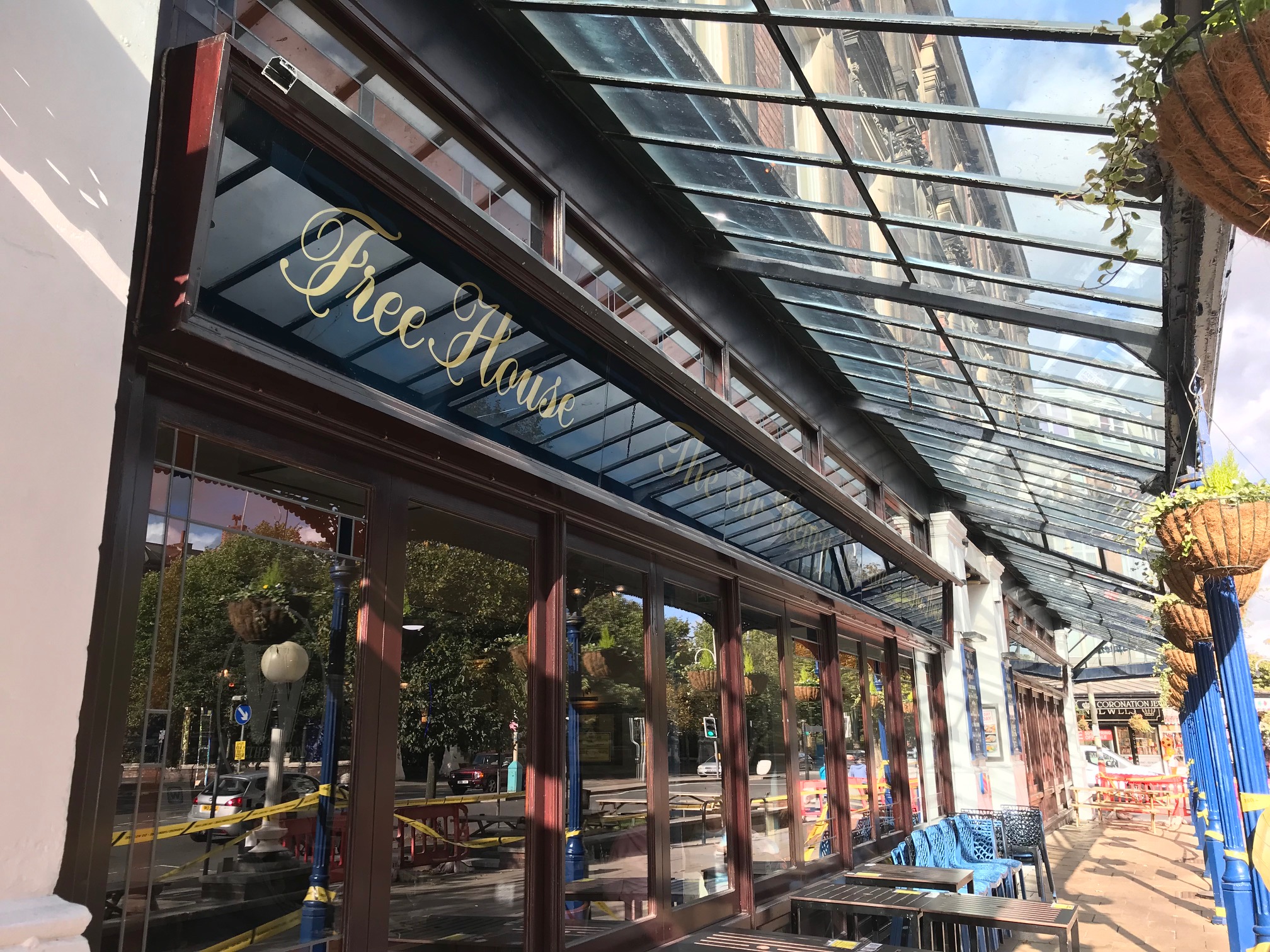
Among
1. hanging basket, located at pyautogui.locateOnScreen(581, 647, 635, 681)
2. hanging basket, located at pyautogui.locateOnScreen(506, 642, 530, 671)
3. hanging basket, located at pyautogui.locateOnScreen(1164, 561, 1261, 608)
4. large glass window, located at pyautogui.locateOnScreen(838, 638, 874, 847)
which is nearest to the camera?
hanging basket, located at pyautogui.locateOnScreen(506, 642, 530, 671)

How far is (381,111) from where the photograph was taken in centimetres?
362

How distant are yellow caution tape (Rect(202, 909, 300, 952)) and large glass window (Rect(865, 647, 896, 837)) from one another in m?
7.19

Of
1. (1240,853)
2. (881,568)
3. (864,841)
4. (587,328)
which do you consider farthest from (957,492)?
(587,328)

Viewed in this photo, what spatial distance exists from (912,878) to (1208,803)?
19.1 feet

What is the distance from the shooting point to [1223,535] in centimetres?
457

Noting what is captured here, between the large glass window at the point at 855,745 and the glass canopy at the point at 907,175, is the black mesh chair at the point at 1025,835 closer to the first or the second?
the large glass window at the point at 855,745

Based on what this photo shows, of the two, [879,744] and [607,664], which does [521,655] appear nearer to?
[607,664]

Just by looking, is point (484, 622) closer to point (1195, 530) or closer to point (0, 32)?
point (0, 32)

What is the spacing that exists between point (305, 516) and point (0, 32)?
5.27 ft

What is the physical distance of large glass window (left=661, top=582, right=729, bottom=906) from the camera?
17.9ft

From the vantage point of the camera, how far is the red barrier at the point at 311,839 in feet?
9.37

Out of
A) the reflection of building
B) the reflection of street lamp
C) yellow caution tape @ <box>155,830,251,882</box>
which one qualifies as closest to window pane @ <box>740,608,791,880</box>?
the reflection of building

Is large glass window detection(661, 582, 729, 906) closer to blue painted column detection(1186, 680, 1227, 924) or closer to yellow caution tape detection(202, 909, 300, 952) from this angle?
yellow caution tape detection(202, 909, 300, 952)

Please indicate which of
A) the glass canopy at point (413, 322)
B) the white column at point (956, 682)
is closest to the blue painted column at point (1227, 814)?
the white column at point (956, 682)
